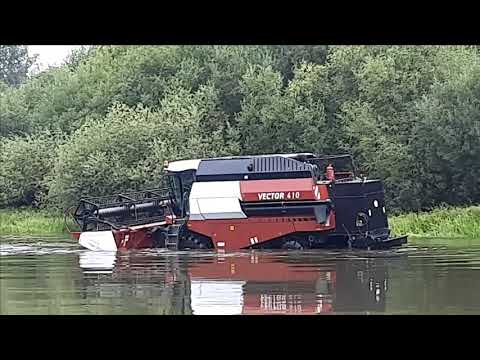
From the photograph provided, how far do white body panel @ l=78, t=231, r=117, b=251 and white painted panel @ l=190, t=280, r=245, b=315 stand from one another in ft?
10.3

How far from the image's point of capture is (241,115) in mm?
14258

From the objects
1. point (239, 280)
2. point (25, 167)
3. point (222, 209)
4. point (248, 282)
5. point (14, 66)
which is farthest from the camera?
point (14, 66)

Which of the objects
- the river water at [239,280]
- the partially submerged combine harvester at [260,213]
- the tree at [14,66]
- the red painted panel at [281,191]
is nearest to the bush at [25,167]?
the river water at [239,280]

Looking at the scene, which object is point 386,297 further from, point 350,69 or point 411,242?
point 350,69

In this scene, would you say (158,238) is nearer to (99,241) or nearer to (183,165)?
(99,241)

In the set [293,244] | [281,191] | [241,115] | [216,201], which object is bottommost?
[293,244]

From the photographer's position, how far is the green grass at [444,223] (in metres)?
12.5

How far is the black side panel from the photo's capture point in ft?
39.5

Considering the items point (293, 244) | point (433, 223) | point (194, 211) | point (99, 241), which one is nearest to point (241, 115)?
point (194, 211)

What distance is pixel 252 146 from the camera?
1375cm

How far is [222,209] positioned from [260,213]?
489 mm

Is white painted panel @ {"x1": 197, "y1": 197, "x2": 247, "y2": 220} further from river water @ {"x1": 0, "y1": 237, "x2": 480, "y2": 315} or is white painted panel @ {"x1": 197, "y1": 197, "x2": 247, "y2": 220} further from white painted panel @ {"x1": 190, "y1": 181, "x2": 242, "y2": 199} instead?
river water @ {"x1": 0, "y1": 237, "x2": 480, "y2": 315}
